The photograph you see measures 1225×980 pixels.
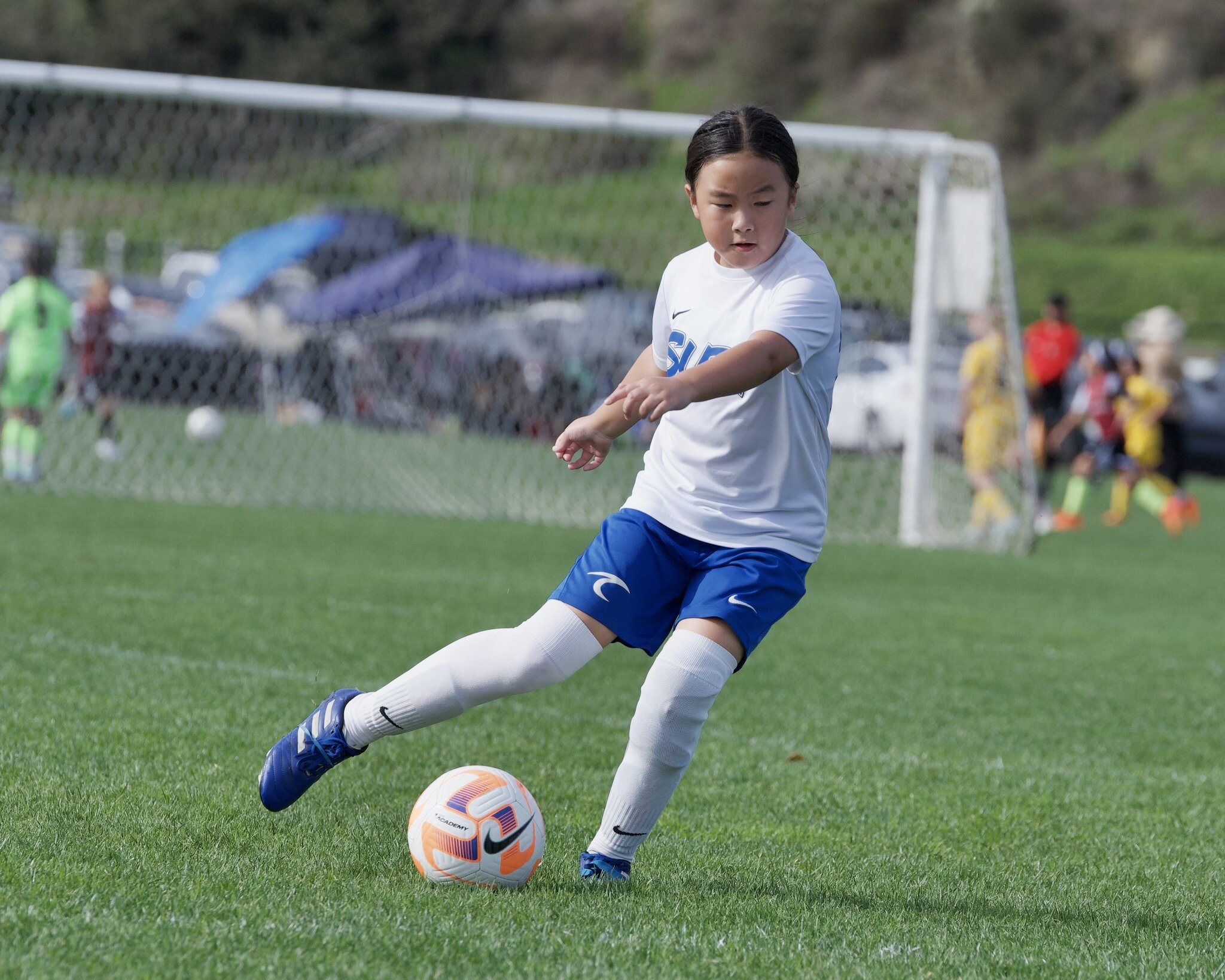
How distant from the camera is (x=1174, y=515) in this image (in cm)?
1387

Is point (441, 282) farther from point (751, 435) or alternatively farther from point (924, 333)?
point (751, 435)

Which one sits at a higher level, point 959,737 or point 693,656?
point 693,656

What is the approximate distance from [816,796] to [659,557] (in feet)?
4.70

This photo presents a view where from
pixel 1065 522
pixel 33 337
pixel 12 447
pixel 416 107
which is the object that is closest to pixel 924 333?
pixel 1065 522

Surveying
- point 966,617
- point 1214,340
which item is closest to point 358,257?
point 966,617

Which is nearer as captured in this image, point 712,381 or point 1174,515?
point 712,381

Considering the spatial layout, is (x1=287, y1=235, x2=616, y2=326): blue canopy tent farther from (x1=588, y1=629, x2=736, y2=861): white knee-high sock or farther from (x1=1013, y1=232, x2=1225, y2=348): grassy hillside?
(x1=1013, y1=232, x2=1225, y2=348): grassy hillside

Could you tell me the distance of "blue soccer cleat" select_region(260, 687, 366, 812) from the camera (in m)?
3.40

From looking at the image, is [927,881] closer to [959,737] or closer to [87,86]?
[959,737]

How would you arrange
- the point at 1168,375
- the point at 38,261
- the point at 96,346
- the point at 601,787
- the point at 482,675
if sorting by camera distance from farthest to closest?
the point at 96,346 → the point at 1168,375 → the point at 38,261 → the point at 601,787 → the point at 482,675

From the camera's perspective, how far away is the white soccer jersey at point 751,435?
337 cm

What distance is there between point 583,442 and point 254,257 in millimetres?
14163

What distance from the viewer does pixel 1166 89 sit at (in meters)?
41.5

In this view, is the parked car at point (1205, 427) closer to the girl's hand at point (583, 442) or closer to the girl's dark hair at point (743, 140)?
the girl's dark hair at point (743, 140)
